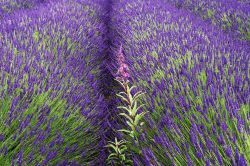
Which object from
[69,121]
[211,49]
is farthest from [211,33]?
[69,121]

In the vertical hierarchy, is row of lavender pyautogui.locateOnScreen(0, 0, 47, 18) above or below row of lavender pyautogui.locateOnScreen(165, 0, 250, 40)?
Answer: below

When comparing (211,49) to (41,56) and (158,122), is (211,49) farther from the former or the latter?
(41,56)

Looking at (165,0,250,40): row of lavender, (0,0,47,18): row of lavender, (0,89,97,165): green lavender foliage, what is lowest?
(0,0,47,18): row of lavender

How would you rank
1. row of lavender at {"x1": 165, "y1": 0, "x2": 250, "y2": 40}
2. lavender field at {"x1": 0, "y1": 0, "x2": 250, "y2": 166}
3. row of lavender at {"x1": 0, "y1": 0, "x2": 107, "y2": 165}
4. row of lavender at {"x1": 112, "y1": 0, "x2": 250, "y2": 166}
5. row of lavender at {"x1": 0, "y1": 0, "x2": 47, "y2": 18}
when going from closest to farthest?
row of lavender at {"x1": 112, "y1": 0, "x2": 250, "y2": 166} < lavender field at {"x1": 0, "y1": 0, "x2": 250, "y2": 166} < row of lavender at {"x1": 0, "y1": 0, "x2": 107, "y2": 165} < row of lavender at {"x1": 165, "y1": 0, "x2": 250, "y2": 40} < row of lavender at {"x1": 0, "y1": 0, "x2": 47, "y2": 18}

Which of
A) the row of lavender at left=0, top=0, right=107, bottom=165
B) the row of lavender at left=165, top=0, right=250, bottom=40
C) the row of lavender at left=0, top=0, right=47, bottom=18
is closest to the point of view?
the row of lavender at left=0, top=0, right=107, bottom=165

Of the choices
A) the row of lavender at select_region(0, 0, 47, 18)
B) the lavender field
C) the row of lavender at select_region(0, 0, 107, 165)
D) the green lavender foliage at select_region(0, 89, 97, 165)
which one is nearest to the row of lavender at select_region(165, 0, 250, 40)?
the lavender field

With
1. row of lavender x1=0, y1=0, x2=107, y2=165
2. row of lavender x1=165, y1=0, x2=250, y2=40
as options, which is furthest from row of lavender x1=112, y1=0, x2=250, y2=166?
row of lavender x1=165, y1=0, x2=250, y2=40

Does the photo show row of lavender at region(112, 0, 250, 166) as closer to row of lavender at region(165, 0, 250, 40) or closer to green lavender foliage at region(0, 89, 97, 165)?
green lavender foliage at region(0, 89, 97, 165)

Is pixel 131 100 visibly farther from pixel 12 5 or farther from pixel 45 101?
pixel 12 5

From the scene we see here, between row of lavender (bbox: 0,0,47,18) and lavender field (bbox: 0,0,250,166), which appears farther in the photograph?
row of lavender (bbox: 0,0,47,18)
